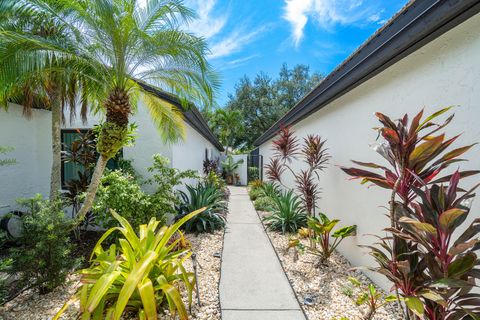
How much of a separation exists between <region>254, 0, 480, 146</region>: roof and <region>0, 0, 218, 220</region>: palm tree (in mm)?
2594

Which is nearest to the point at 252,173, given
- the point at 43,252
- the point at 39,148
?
the point at 39,148

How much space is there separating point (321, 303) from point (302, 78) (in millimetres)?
27743

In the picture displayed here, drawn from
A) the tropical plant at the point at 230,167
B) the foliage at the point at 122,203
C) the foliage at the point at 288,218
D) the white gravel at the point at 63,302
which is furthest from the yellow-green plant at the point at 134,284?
the tropical plant at the point at 230,167

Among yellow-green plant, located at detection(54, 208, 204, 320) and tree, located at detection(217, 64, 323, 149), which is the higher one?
tree, located at detection(217, 64, 323, 149)

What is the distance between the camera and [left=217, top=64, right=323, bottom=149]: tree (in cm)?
2719

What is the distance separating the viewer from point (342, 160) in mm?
5004

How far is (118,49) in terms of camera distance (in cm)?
438

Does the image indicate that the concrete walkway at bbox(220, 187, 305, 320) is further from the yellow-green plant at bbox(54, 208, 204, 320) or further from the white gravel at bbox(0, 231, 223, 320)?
the yellow-green plant at bbox(54, 208, 204, 320)

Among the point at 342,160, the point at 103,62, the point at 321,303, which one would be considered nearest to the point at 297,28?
the point at 342,160

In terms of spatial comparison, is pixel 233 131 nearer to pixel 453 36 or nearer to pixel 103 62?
pixel 103 62

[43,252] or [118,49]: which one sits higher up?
[118,49]

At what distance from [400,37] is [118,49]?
4288 mm

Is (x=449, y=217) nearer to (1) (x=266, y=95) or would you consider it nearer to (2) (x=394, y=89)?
(2) (x=394, y=89)

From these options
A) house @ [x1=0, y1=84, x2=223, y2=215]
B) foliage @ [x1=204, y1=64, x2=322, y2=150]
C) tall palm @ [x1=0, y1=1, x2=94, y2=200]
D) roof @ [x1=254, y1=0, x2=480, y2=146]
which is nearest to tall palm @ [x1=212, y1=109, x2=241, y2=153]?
foliage @ [x1=204, y1=64, x2=322, y2=150]
